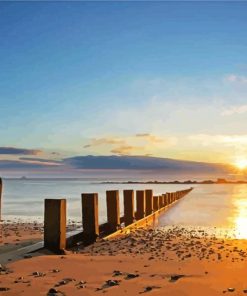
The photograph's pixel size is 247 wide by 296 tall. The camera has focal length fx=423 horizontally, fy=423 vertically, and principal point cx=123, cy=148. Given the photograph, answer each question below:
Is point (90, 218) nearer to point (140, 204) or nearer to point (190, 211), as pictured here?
point (140, 204)

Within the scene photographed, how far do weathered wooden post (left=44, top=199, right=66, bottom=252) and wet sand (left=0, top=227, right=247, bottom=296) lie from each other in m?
0.45

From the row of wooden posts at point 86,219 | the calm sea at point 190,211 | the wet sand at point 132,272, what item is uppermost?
the row of wooden posts at point 86,219

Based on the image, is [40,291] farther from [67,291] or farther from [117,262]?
[117,262]

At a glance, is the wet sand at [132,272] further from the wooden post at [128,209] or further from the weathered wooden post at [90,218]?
the wooden post at [128,209]

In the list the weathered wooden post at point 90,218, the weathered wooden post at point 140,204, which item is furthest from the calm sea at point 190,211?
the weathered wooden post at point 90,218

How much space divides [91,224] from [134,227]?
4044 millimetres

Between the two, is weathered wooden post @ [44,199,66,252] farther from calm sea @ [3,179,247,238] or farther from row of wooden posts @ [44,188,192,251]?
calm sea @ [3,179,247,238]

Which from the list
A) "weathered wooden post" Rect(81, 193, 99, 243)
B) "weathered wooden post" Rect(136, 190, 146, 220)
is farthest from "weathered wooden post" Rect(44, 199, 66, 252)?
"weathered wooden post" Rect(136, 190, 146, 220)

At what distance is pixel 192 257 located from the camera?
8.28 metres

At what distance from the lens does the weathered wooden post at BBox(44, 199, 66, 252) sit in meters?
8.41

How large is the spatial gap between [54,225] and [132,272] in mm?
2345

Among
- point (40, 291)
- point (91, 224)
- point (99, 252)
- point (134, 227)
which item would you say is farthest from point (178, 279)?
point (134, 227)

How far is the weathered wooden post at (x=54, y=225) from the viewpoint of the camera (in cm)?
841

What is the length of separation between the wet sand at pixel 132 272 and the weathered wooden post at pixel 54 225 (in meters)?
0.45
